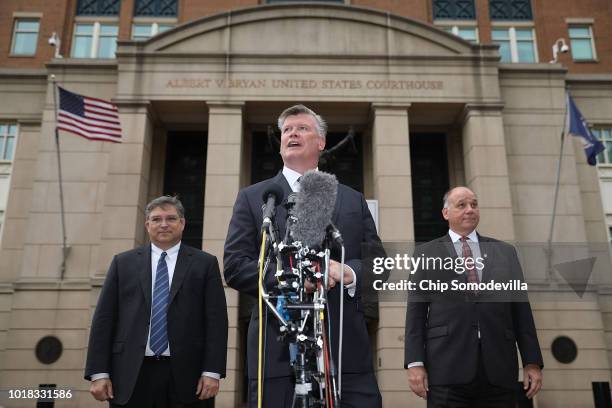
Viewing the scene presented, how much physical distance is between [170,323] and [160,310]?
177 millimetres

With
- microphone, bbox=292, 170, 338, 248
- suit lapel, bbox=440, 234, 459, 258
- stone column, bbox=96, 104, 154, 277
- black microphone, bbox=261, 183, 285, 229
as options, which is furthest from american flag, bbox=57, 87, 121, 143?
microphone, bbox=292, 170, 338, 248

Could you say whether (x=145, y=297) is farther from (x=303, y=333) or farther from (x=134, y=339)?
(x=303, y=333)

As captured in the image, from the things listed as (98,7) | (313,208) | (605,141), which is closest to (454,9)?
(605,141)

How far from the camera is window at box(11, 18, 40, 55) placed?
22750mm

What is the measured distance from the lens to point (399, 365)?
15.6 metres

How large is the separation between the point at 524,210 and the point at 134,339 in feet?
51.8

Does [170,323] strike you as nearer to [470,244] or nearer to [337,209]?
[337,209]

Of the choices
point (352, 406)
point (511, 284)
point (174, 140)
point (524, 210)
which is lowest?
point (352, 406)

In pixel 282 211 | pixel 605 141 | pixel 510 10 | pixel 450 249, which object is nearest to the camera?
pixel 282 211

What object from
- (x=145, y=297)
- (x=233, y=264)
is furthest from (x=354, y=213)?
(x=145, y=297)

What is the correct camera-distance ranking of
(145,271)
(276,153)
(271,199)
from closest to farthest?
(271,199), (145,271), (276,153)

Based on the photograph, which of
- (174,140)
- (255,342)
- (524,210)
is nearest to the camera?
(255,342)

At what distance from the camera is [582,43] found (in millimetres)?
23219

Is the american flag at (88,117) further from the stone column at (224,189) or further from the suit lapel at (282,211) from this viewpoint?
the suit lapel at (282,211)
